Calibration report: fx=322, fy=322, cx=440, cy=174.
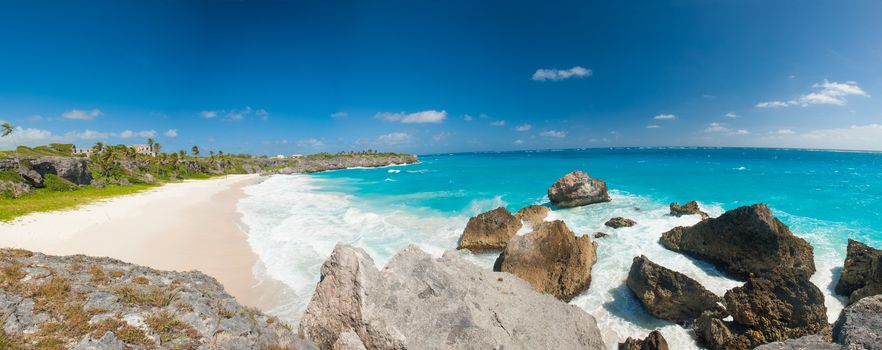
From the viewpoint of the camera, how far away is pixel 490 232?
66.1 feet

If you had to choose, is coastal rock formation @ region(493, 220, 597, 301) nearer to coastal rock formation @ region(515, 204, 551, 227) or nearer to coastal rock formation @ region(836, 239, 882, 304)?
coastal rock formation @ region(515, 204, 551, 227)

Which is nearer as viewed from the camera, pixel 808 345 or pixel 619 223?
pixel 808 345

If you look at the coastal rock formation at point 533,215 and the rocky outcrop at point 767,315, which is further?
the coastal rock formation at point 533,215

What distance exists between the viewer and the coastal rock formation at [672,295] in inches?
473

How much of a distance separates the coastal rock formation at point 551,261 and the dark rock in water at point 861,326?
28.1ft

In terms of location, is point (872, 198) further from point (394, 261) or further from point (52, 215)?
point (52, 215)

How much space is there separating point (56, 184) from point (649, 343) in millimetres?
63030

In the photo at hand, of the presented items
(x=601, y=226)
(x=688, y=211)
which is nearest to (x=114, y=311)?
(x=601, y=226)

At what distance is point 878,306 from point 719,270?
39.4 ft

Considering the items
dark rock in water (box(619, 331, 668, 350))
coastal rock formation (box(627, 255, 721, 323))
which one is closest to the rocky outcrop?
coastal rock formation (box(627, 255, 721, 323))

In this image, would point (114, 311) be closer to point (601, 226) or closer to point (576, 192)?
point (601, 226)

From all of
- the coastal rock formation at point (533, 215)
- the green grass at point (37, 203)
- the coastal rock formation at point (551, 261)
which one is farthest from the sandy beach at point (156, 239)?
the coastal rock formation at point (533, 215)

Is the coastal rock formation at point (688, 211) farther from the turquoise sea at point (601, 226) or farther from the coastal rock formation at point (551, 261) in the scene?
the coastal rock formation at point (551, 261)

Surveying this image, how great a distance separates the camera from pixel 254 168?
111 meters
